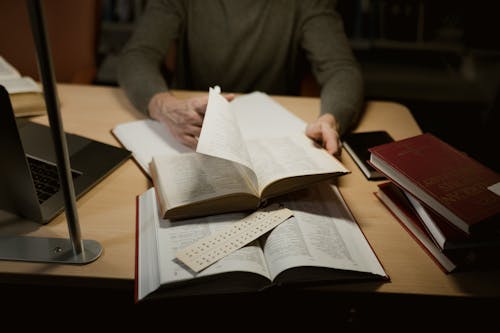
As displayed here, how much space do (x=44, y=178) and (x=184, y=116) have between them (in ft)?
1.05

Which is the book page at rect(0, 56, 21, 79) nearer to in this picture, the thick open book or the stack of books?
the thick open book

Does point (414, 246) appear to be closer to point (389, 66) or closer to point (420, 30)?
point (420, 30)

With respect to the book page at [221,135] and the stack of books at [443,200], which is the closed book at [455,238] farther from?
the book page at [221,135]

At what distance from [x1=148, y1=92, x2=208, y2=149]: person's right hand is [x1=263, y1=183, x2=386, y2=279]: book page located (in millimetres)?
282

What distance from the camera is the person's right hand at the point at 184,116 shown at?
991 millimetres

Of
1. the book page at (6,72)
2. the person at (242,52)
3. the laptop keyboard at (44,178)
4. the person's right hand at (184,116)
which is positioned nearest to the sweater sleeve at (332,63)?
the person at (242,52)

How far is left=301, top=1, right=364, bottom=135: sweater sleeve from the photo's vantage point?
A: 119cm

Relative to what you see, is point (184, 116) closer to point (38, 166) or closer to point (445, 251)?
point (38, 166)

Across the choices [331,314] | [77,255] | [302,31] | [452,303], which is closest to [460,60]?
[302,31]

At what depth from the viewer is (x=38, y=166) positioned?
90 cm

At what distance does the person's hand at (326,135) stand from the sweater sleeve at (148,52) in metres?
0.44

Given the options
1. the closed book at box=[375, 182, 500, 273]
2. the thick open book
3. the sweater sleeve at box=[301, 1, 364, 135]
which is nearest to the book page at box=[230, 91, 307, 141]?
the sweater sleeve at box=[301, 1, 364, 135]

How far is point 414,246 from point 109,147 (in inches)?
26.6

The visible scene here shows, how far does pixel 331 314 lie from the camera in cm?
112
